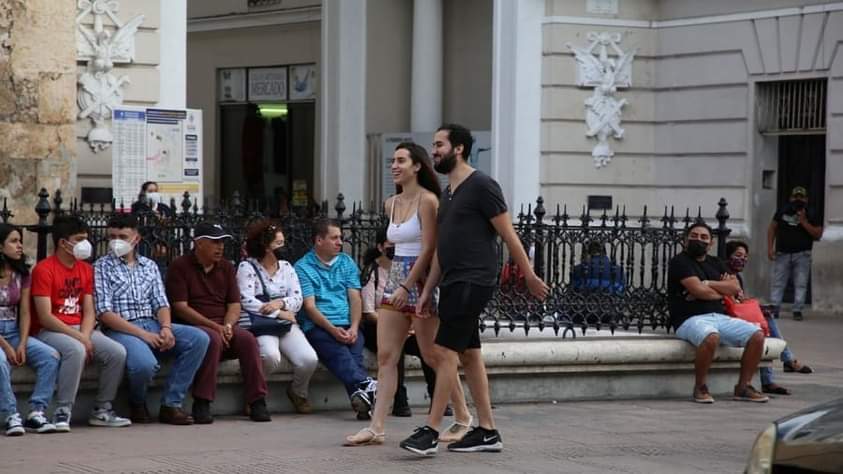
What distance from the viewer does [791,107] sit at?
23.9 meters

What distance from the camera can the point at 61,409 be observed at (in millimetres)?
10594

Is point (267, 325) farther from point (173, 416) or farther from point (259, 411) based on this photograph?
point (173, 416)

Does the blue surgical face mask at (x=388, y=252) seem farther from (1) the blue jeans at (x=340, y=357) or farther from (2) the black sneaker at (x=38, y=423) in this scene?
(2) the black sneaker at (x=38, y=423)

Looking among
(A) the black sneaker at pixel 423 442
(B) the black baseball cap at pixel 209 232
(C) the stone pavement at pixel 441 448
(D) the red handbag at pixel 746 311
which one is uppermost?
(B) the black baseball cap at pixel 209 232

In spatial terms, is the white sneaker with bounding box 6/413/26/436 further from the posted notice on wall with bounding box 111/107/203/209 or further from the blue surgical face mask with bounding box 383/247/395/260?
the posted notice on wall with bounding box 111/107/203/209

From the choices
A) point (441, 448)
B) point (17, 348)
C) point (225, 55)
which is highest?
point (225, 55)

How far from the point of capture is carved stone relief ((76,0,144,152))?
19.4m

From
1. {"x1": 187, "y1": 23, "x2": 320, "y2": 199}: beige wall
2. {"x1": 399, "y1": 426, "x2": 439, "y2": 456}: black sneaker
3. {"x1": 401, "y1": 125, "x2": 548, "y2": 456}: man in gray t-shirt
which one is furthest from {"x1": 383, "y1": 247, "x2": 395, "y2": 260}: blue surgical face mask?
{"x1": 187, "y1": 23, "x2": 320, "y2": 199}: beige wall

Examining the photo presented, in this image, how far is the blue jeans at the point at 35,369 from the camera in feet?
34.0

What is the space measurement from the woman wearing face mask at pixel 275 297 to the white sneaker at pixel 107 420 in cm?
106

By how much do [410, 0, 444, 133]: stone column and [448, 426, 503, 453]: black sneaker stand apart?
17.9 meters

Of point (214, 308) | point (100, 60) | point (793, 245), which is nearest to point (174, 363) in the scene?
point (214, 308)

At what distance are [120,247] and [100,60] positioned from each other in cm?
871

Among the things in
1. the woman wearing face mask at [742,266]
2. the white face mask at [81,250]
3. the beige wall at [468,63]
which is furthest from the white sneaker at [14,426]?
the beige wall at [468,63]
